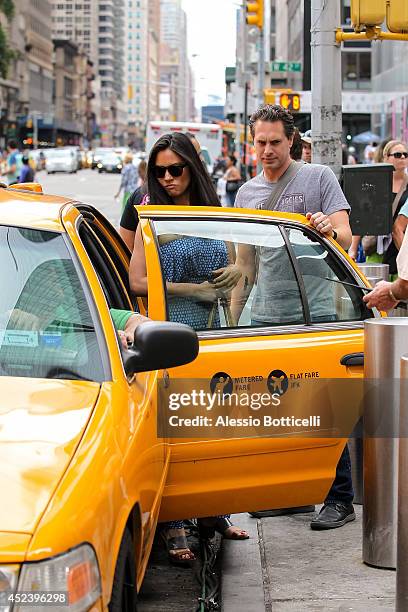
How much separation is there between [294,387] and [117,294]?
827 mm

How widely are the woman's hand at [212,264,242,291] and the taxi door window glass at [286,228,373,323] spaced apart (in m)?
0.27

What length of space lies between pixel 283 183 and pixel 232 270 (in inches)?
47.1

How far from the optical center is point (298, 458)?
487 centimetres

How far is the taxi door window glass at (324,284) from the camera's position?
5.11m

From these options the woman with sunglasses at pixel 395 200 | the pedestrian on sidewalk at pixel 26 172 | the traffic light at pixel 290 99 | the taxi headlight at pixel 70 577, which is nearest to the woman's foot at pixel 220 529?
the taxi headlight at pixel 70 577

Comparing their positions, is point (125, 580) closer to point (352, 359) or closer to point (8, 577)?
point (8, 577)

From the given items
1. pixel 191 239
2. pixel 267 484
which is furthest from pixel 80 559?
pixel 191 239

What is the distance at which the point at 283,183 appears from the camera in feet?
20.0

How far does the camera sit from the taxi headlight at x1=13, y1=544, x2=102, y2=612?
2812 millimetres

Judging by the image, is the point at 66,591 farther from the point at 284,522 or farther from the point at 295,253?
the point at 284,522

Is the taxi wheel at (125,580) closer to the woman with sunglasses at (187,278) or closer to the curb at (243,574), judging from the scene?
the curb at (243,574)

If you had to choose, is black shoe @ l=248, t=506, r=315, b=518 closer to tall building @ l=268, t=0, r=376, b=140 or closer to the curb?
the curb

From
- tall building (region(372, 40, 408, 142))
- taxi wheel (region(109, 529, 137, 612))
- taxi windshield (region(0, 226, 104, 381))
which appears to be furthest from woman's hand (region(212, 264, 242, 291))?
tall building (region(372, 40, 408, 142))

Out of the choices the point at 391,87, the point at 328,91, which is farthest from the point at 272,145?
the point at 391,87
